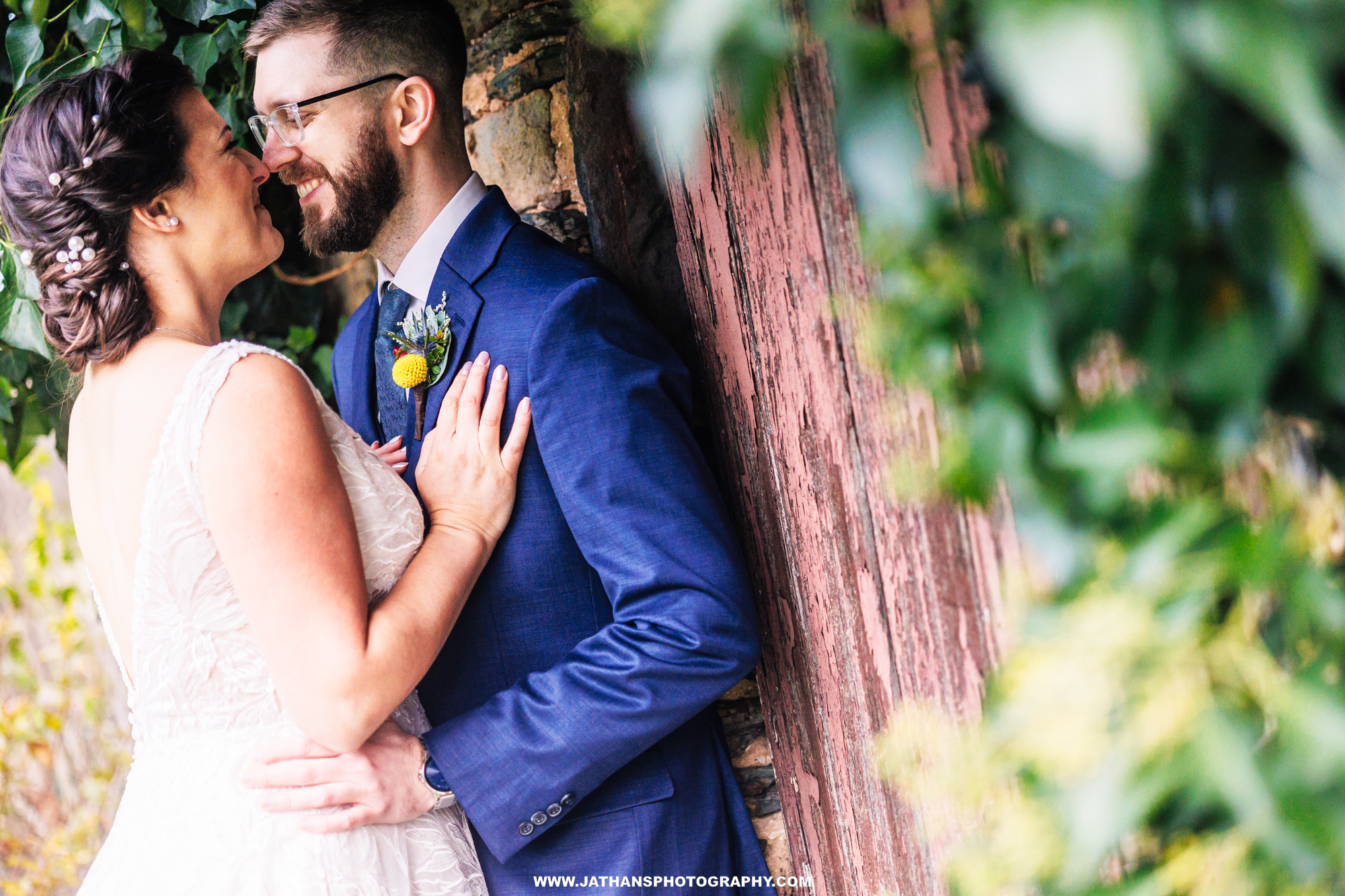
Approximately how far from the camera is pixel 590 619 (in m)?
1.61

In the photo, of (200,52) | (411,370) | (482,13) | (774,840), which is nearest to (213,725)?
(411,370)

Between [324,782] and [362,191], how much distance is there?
112 centimetres

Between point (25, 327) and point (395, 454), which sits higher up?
point (25, 327)

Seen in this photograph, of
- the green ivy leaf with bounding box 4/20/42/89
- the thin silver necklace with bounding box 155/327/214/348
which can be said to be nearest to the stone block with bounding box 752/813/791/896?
the thin silver necklace with bounding box 155/327/214/348

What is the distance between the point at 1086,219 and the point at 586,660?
1.14 meters

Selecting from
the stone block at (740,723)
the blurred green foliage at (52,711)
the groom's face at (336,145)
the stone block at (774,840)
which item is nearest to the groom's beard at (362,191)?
A: the groom's face at (336,145)

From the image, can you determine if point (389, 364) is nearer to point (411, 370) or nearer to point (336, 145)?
point (411, 370)

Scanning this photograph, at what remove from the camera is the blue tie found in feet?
6.13

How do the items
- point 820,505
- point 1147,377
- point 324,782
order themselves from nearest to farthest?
point 1147,377 < point 820,505 < point 324,782

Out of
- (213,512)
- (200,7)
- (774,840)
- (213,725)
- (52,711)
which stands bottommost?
(52,711)

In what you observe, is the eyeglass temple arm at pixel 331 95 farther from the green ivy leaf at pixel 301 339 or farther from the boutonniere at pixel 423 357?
the green ivy leaf at pixel 301 339

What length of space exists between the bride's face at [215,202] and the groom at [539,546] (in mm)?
217

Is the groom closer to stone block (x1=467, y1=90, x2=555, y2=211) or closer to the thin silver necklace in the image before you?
stone block (x1=467, y1=90, x2=555, y2=211)

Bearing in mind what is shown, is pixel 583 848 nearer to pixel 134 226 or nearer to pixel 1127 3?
pixel 134 226
